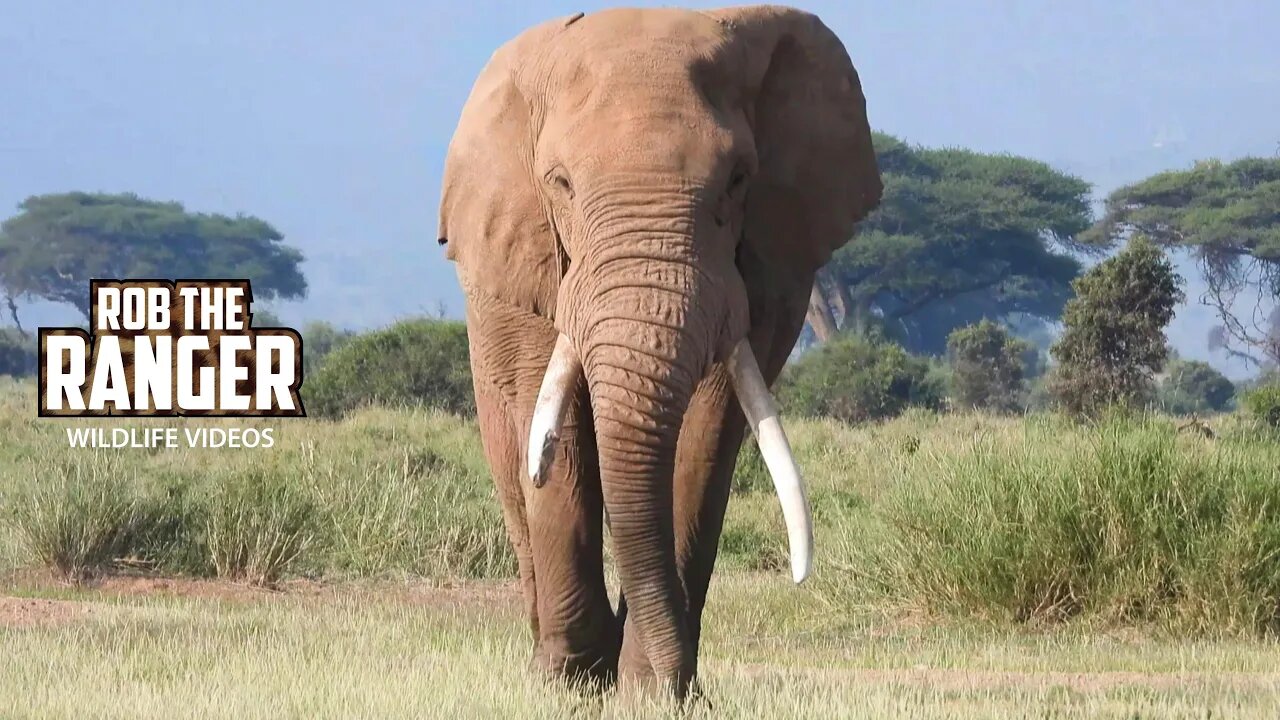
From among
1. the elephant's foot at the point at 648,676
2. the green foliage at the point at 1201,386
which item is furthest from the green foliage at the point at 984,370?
the elephant's foot at the point at 648,676

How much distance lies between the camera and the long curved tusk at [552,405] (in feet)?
20.3

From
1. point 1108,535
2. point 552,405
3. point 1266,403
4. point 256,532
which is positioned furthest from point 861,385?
point 552,405

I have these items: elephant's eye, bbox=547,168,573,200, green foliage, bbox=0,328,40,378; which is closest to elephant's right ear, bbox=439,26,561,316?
elephant's eye, bbox=547,168,573,200

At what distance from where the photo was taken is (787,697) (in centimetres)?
726

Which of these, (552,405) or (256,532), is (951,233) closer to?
(256,532)

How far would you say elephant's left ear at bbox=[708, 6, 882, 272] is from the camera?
6793 millimetres

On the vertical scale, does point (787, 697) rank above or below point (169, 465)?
below

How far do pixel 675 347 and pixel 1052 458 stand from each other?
596 cm

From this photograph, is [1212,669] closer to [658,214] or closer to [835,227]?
[835,227]

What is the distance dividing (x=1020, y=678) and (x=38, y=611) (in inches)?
194

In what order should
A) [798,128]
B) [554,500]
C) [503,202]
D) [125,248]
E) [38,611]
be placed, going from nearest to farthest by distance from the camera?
[503,202], [554,500], [798,128], [38,611], [125,248]

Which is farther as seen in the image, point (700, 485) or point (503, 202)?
point (700, 485)

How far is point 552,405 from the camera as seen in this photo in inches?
246

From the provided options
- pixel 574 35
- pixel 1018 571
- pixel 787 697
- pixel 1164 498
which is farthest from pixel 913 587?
pixel 574 35
